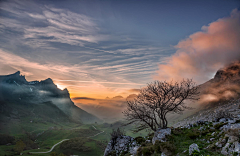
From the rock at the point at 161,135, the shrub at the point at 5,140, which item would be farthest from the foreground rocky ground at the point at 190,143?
the shrub at the point at 5,140

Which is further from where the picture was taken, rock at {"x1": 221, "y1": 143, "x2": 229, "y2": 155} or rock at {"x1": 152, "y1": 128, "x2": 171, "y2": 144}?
rock at {"x1": 152, "y1": 128, "x2": 171, "y2": 144}

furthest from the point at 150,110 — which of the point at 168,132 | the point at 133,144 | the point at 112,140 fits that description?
the point at 112,140

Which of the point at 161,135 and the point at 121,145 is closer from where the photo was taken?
the point at 161,135

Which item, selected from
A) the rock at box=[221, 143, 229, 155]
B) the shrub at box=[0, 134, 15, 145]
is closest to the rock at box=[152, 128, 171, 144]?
the rock at box=[221, 143, 229, 155]

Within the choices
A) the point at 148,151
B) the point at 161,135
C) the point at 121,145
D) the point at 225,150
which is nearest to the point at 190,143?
the point at 161,135

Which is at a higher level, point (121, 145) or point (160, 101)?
point (160, 101)

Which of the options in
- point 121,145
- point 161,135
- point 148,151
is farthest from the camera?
point 121,145

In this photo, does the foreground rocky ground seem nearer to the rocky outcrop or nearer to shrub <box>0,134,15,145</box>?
the rocky outcrop

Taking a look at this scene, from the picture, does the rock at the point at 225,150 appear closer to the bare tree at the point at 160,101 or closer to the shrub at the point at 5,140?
Answer: the bare tree at the point at 160,101

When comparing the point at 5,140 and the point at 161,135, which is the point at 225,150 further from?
the point at 5,140

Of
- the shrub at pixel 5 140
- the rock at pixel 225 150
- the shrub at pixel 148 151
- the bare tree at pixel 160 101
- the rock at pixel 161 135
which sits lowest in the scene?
the shrub at pixel 5 140

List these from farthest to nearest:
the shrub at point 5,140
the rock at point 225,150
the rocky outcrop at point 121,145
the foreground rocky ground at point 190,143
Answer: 1. the shrub at point 5,140
2. the rocky outcrop at point 121,145
3. the foreground rocky ground at point 190,143
4. the rock at point 225,150

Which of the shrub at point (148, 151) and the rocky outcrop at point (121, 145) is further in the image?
the rocky outcrop at point (121, 145)

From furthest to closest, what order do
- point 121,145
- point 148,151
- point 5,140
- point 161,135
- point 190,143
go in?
point 5,140 < point 121,145 < point 161,135 < point 190,143 < point 148,151
